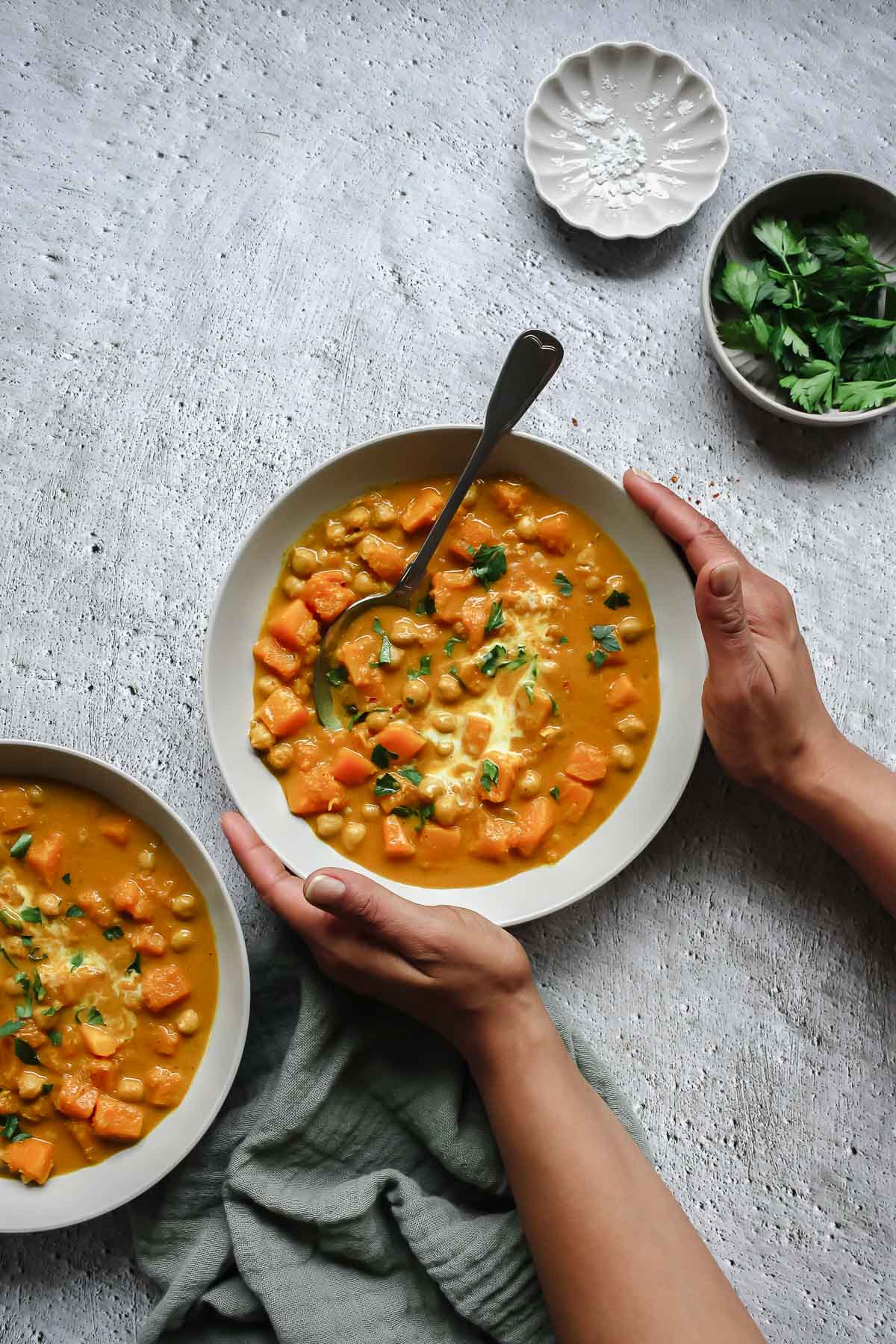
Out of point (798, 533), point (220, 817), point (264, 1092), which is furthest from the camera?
point (798, 533)

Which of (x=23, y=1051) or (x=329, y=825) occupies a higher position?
(x=329, y=825)

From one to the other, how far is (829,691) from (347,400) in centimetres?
189

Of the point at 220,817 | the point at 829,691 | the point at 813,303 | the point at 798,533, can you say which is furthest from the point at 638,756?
the point at 813,303

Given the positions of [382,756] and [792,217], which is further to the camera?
[792,217]

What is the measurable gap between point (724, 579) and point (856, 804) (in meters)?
0.93

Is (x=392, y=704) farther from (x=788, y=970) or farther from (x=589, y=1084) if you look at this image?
(x=788, y=970)

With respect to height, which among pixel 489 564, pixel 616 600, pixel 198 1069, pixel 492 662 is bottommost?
pixel 198 1069

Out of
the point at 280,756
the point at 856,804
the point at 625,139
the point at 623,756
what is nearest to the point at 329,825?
the point at 280,756

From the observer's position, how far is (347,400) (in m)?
3.46

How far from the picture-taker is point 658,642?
128 inches

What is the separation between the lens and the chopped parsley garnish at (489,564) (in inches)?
126

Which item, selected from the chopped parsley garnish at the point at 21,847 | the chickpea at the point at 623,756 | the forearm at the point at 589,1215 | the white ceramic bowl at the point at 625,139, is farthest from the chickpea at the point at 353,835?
the white ceramic bowl at the point at 625,139

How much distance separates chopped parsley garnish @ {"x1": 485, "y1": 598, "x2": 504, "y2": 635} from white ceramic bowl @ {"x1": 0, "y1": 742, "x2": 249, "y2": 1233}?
1.07 m

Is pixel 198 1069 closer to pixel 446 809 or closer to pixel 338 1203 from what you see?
pixel 338 1203
